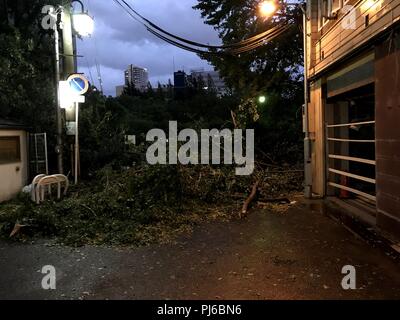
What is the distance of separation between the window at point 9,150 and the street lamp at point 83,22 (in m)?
4.09

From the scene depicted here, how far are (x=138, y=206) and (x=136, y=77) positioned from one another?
3528 centimetres

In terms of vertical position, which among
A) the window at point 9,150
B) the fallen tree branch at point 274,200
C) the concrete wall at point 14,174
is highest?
the window at point 9,150

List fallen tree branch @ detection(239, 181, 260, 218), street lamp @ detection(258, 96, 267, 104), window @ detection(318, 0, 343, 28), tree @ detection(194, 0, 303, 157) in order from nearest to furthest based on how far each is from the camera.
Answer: fallen tree branch @ detection(239, 181, 260, 218) < window @ detection(318, 0, 343, 28) < tree @ detection(194, 0, 303, 157) < street lamp @ detection(258, 96, 267, 104)

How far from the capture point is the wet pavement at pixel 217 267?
5000 mm

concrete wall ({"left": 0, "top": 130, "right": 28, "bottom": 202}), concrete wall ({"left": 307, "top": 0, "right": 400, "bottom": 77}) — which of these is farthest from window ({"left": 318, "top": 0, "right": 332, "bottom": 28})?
Answer: concrete wall ({"left": 0, "top": 130, "right": 28, "bottom": 202})

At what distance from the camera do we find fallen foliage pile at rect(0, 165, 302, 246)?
778 cm

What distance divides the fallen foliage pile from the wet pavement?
0.55m

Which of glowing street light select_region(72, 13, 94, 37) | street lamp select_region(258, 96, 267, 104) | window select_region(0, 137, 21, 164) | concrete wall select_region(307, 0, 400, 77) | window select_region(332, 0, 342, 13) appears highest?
glowing street light select_region(72, 13, 94, 37)

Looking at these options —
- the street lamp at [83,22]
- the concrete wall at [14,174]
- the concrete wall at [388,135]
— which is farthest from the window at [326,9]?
the concrete wall at [14,174]

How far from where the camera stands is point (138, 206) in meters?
9.27

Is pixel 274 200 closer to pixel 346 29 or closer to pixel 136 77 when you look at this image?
pixel 346 29

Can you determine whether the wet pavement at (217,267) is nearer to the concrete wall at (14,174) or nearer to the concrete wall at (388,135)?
the concrete wall at (388,135)

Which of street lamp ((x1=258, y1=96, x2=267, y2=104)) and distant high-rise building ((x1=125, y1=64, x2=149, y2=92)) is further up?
distant high-rise building ((x1=125, y1=64, x2=149, y2=92))

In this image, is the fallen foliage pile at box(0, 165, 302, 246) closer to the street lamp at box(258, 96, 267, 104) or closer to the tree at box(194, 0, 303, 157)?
the tree at box(194, 0, 303, 157)
